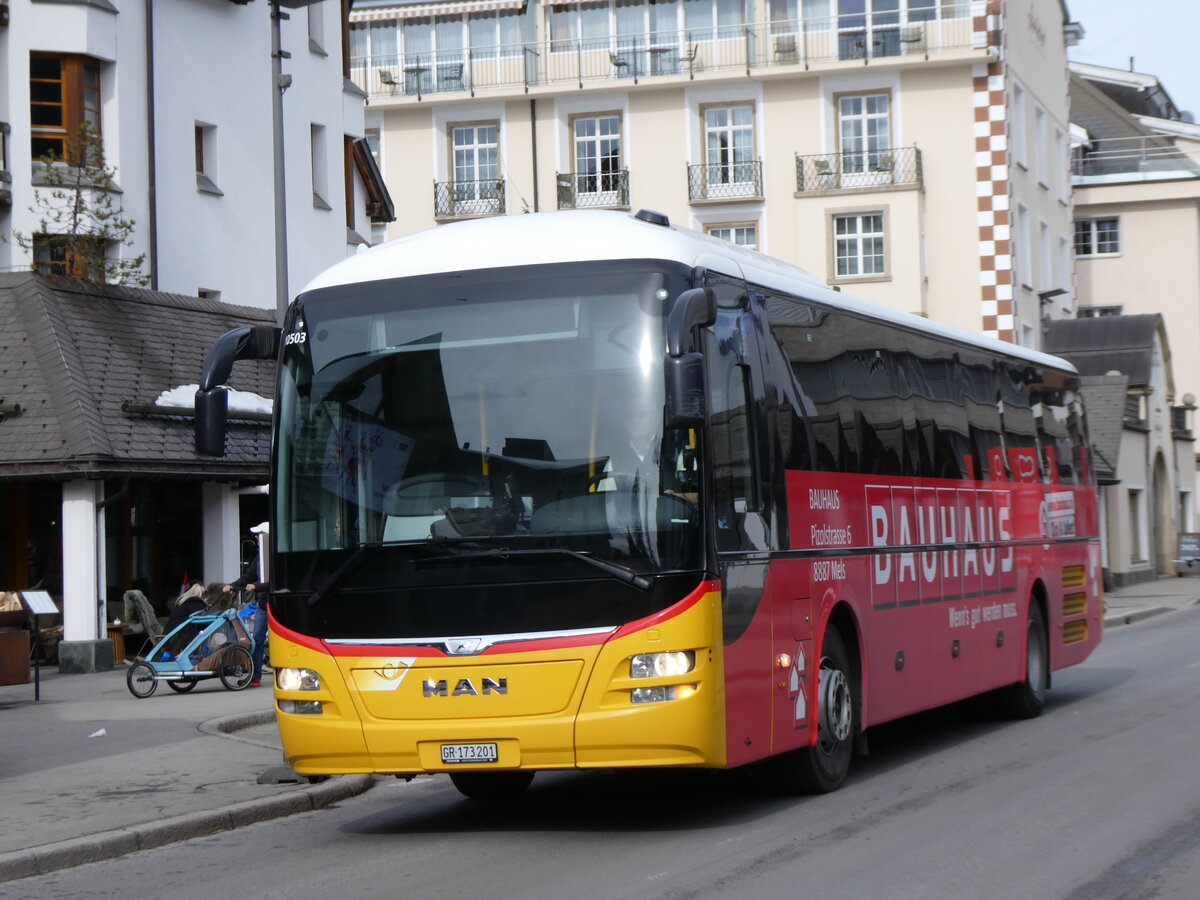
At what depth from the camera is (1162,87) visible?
78.2 metres

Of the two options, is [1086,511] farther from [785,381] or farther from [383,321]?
[383,321]

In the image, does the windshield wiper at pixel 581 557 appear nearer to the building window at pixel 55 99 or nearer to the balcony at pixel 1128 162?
the building window at pixel 55 99

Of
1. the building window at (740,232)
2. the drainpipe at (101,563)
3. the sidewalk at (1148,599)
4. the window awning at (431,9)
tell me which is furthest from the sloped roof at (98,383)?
the window awning at (431,9)

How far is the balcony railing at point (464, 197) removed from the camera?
→ 56.8 m

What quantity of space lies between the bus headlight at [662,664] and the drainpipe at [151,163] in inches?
887

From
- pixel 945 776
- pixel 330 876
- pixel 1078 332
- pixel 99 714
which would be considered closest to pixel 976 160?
pixel 1078 332

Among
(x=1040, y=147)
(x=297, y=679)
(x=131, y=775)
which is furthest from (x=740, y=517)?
(x=1040, y=147)

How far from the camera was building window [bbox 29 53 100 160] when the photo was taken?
29469 mm

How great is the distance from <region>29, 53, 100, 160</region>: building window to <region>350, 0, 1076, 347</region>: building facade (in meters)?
26.4

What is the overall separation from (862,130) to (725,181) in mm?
4277

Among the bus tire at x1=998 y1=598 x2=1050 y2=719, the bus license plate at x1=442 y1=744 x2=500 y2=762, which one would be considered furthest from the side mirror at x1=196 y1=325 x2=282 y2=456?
the bus tire at x1=998 y1=598 x2=1050 y2=719

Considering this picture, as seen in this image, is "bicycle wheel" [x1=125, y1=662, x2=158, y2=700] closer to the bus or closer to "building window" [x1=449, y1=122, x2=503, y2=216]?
the bus

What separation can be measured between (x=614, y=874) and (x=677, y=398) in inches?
92.0

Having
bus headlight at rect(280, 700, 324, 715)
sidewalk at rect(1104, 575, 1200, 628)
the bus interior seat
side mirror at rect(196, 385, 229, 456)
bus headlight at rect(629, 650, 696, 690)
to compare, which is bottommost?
sidewalk at rect(1104, 575, 1200, 628)
